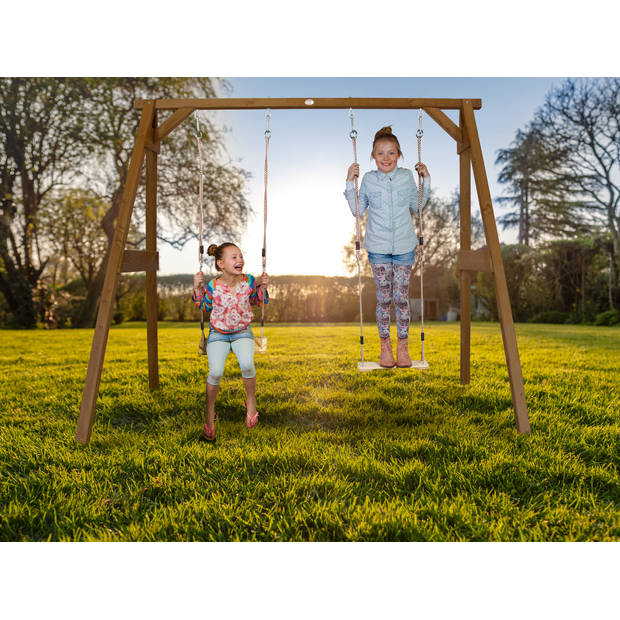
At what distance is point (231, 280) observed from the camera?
318 cm

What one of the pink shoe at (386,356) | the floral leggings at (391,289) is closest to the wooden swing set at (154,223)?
the floral leggings at (391,289)

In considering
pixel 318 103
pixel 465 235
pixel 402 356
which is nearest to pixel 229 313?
pixel 402 356

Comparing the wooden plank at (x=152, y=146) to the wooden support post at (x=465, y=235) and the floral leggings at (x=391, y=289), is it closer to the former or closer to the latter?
the floral leggings at (x=391, y=289)

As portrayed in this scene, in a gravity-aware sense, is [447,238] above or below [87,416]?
above

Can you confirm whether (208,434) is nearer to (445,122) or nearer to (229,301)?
(229,301)

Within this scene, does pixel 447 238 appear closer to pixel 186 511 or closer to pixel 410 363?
pixel 410 363

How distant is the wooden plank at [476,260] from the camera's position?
3.39 metres

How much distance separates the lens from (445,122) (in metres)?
3.72

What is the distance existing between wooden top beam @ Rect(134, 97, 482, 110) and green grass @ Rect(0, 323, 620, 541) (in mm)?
2357

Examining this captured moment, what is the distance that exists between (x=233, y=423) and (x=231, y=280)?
1.02 meters

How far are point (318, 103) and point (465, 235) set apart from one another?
1714 millimetres

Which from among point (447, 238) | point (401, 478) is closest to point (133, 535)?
point (401, 478)

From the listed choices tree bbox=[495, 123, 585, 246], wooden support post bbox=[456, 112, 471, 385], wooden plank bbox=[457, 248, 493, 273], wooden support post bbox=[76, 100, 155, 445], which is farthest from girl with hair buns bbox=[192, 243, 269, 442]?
tree bbox=[495, 123, 585, 246]

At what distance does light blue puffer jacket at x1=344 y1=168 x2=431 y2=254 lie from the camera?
12.5 ft
